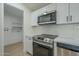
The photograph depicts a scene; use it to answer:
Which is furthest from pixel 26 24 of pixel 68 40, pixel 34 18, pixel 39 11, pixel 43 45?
pixel 68 40

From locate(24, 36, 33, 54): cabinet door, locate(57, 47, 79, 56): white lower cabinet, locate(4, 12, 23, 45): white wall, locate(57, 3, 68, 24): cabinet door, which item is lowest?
locate(57, 47, 79, 56): white lower cabinet

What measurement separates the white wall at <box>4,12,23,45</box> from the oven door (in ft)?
0.73

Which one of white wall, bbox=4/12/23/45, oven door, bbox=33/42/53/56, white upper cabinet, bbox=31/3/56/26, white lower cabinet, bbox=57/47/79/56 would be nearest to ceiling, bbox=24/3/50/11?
white upper cabinet, bbox=31/3/56/26

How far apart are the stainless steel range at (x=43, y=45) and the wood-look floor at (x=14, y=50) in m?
0.17

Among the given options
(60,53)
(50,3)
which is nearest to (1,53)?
(60,53)

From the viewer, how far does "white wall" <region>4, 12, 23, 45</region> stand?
1.20 meters

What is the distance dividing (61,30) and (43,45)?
1.01ft

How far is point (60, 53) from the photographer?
1.20 meters

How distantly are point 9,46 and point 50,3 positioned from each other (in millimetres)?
756

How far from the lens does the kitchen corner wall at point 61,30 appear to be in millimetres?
1210

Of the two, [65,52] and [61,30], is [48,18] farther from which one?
[65,52]

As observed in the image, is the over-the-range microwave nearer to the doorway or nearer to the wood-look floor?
the doorway

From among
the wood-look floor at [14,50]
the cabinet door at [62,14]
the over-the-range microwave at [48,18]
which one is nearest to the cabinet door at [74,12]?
the cabinet door at [62,14]

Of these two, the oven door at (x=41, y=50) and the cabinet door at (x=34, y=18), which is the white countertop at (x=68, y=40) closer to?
the oven door at (x=41, y=50)
